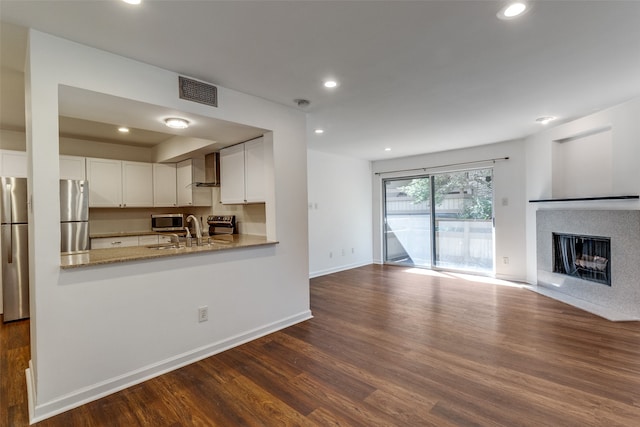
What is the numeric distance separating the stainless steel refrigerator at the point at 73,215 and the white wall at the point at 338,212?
11.2 ft

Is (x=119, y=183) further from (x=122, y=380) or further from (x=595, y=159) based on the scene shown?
(x=595, y=159)

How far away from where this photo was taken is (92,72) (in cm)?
209

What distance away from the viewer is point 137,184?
4984 mm

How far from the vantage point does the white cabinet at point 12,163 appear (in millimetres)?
3736

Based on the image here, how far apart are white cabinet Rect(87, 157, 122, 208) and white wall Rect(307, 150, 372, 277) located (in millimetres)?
3192

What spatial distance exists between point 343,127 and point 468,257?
368 cm

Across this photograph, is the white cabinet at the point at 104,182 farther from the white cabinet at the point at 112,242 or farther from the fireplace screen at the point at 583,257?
the fireplace screen at the point at 583,257

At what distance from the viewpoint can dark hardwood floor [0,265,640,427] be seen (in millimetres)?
1856

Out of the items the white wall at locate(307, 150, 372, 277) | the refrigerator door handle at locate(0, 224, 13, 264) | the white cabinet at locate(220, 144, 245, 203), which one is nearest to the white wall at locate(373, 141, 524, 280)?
the white wall at locate(307, 150, 372, 277)

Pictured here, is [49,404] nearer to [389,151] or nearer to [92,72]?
[92,72]

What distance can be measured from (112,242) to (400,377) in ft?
14.7

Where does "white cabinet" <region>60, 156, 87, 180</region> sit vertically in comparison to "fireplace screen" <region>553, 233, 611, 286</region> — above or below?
above

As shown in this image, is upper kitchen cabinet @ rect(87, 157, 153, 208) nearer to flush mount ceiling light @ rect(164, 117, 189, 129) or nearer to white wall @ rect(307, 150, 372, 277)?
flush mount ceiling light @ rect(164, 117, 189, 129)

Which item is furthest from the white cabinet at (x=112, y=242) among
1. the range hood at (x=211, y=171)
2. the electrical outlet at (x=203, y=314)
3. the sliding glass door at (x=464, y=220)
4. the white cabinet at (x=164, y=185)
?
the sliding glass door at (x=464, y=220)
